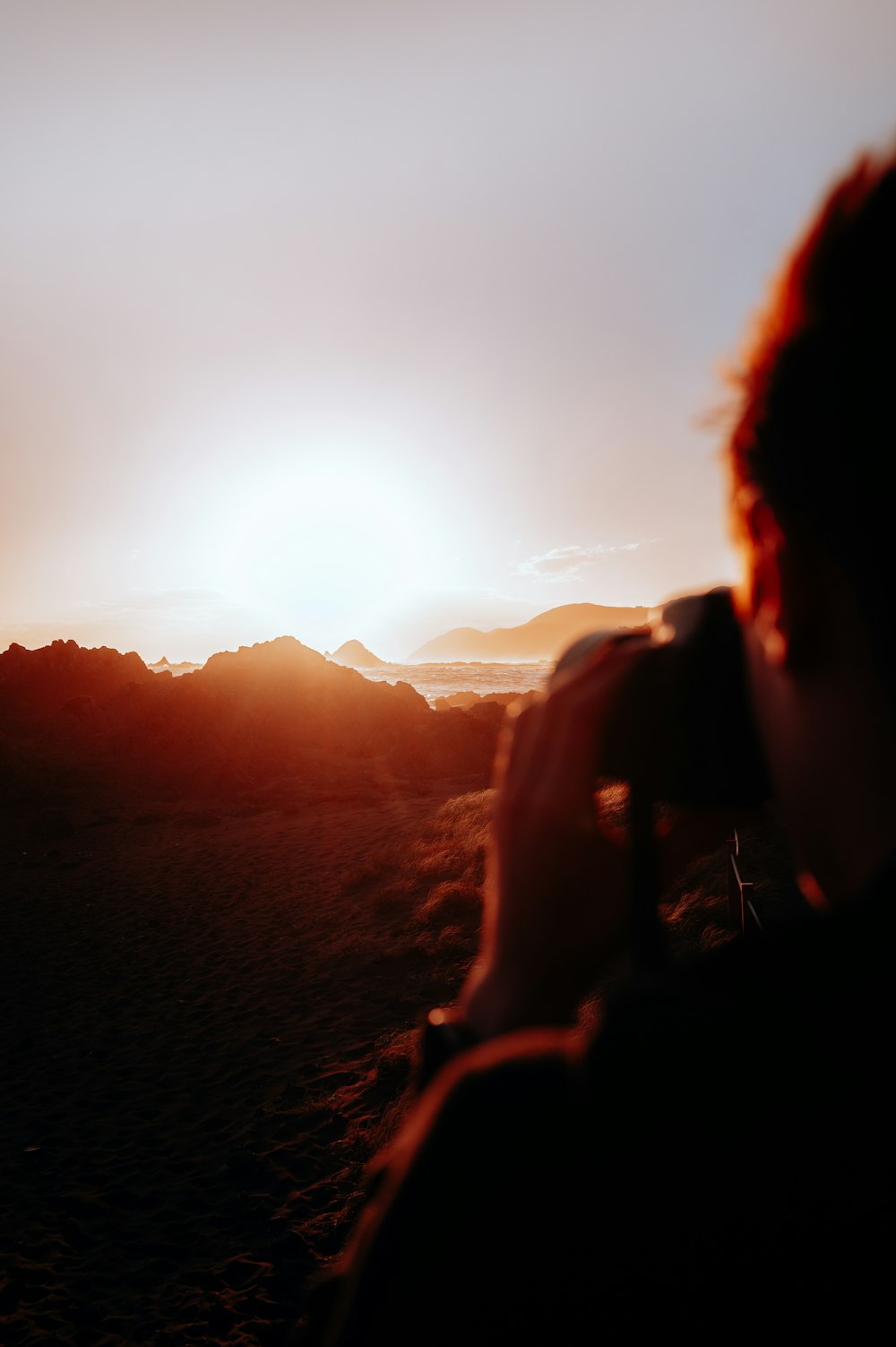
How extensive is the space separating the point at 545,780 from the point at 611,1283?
16.5 inches

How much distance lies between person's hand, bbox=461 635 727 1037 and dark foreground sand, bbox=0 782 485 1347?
4.31 meters

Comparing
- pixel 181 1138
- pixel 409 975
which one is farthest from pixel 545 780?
pixel 409 975

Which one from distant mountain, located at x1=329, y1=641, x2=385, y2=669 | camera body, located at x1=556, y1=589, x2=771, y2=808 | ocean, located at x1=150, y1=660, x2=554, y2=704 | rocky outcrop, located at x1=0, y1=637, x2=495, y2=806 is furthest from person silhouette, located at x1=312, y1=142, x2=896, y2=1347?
distant mountain, located at x1=329, y1=641, x2=385, y2=669

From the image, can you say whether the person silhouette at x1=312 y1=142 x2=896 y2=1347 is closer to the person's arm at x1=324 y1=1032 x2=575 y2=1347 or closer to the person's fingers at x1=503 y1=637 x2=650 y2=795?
the person's arm at x1=324 y1=1032 x2=575 y2=1347

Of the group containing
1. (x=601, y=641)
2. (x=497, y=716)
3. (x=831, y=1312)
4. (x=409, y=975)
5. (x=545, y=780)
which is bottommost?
(x=409, y=975)

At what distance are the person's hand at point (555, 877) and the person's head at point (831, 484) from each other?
202 mm

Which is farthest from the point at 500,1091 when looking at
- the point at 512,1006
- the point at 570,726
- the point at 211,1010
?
the point at 211,1010

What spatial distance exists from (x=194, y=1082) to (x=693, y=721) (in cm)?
689

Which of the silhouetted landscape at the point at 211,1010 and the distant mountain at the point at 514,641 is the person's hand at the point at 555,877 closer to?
the silhouetted landscape at the point at 211,1010

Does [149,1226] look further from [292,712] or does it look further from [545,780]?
[292,712]

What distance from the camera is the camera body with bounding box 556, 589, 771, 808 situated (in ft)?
2.33

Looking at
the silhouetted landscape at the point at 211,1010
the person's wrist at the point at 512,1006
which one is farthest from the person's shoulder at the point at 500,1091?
the silhouetted landscape at the point at 211,1010

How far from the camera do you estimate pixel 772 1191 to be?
33 centimetres

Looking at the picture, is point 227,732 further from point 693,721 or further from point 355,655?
point 355,655
